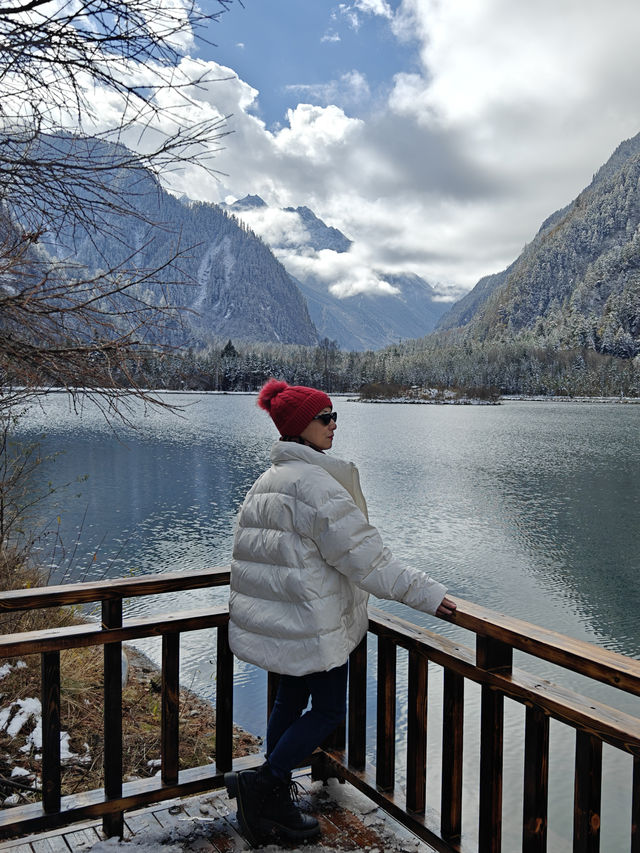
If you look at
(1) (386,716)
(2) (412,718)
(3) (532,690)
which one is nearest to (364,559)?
(3) (532,690)

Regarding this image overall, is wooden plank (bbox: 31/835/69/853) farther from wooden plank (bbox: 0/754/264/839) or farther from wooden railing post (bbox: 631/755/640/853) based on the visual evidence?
wooden railing post (bbox: 631/755/640/853)

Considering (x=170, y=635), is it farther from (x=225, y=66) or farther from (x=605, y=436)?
(x=605, y=436)

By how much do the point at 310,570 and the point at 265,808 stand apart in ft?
3.09

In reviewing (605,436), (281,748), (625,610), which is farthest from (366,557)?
(605,436)

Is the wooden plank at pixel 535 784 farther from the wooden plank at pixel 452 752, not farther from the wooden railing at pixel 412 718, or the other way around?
the wooden plank at pixel 452 752

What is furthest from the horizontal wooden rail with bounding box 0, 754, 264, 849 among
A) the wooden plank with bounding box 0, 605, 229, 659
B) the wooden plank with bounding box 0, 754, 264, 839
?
the wooden plank with bounding box 0, 605, 229, 659

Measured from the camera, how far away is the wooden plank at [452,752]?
2074mm

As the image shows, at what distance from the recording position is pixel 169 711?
2.40m

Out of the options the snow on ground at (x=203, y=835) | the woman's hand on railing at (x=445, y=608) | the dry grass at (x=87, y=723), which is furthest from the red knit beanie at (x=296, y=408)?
the dry grass at (x=87, y=723)

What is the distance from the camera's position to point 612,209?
626 ft

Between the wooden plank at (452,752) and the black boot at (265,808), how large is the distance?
0.49m

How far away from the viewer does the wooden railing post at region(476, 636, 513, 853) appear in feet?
6.14

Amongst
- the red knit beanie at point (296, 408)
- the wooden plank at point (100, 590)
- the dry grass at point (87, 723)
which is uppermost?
the red knit beanie at point (296, 408)

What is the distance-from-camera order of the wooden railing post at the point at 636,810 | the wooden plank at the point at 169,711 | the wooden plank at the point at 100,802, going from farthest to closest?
1. the wooden plank at the point at 169,711
2. the wooden plank at the point at 100,802
3. the wooden railing post at the point at 636,810
